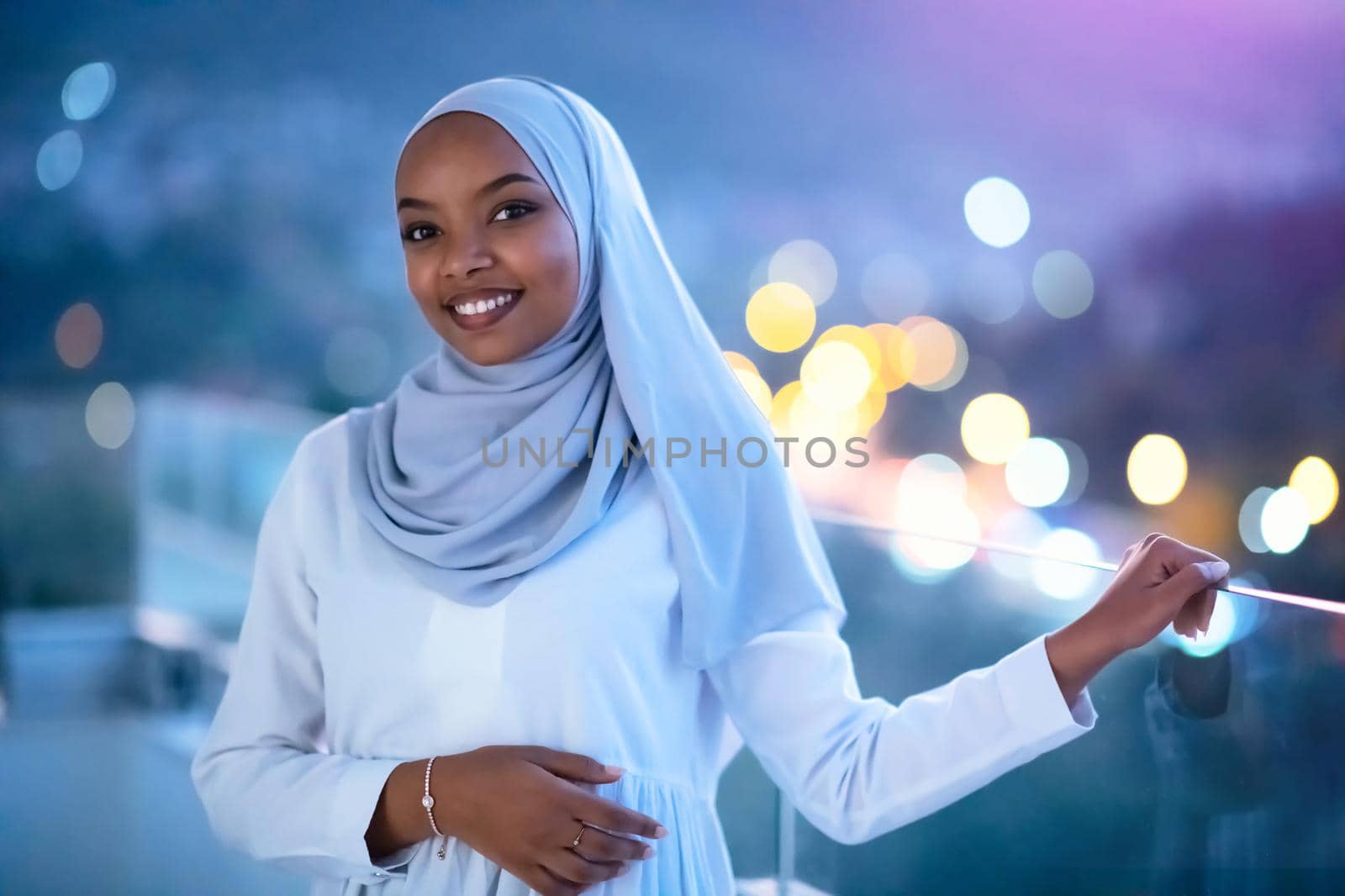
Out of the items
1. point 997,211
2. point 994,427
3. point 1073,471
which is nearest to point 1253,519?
point 1073,471

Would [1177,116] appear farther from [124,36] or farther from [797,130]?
[124,36]

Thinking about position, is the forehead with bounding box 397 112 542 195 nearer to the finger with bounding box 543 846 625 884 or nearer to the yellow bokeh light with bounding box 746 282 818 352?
the finger with bounding box 543 846 625 884

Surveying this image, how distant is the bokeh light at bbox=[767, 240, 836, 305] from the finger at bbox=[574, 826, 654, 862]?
3.60 metres

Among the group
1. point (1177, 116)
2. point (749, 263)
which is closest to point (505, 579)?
point (749, 263)

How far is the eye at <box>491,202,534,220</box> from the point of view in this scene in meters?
0.93

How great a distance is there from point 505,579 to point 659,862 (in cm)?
26

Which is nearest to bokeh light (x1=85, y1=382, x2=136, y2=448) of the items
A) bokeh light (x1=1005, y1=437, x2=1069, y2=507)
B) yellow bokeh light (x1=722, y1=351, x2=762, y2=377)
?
yellow bokeh light (x1=722, y1=351, x2=762, y2=377)

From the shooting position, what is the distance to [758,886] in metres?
1.35

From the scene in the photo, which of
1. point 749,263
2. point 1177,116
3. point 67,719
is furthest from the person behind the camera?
point 749,263

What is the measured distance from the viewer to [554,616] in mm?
905

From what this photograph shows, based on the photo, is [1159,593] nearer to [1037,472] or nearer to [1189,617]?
[1189,617]

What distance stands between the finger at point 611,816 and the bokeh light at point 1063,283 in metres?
3.81

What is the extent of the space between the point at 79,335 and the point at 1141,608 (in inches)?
125

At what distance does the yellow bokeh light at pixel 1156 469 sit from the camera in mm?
4234
